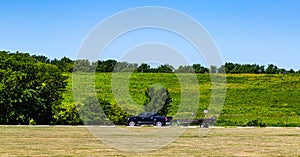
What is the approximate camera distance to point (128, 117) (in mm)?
46406

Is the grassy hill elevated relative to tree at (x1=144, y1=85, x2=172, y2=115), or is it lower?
elevated

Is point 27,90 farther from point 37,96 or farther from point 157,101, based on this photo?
point 157,101

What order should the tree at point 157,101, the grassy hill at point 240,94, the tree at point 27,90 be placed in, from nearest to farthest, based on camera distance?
the tree at point 27,90 < the tree at point 157,101 < the grassy hill at point 240,94

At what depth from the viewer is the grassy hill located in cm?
5678

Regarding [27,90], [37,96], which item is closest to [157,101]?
[37,96]

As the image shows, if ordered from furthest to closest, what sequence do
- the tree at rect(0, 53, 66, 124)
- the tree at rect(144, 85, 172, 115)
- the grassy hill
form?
the grassy hill → the tree at rect(144, 85, 172, 115) → the tree at rect(0, 53, 66, 124)

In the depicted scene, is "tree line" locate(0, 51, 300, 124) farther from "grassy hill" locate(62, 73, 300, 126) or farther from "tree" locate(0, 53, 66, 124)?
"grassy hill" locate(62, 73, 300, 126)

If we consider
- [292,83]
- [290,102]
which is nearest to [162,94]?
[290,102]

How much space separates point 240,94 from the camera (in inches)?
3302

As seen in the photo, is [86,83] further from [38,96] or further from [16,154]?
[16,154]

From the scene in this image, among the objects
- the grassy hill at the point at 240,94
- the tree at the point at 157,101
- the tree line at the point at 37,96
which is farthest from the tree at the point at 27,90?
the tree at the point at 157,101

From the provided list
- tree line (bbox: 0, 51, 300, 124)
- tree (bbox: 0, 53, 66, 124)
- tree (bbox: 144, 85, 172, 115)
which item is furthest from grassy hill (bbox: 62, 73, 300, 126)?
tree (bbox: 0, 53, 66, 124)

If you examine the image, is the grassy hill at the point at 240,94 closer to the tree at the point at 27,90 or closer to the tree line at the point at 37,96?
the tree line at the point at 37,96

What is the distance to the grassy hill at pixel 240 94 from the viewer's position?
56.8m
